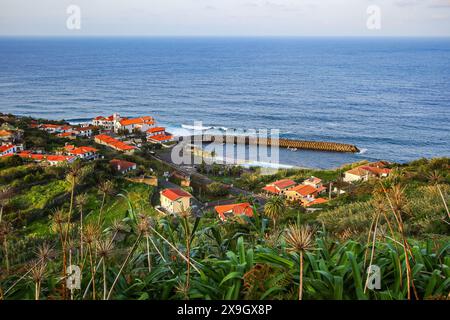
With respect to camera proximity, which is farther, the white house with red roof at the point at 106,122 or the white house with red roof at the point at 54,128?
the white house with red roof at the point at 106,122

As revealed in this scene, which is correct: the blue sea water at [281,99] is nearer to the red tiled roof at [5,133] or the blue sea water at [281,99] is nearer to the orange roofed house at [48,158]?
the orange roofed house at [48,158]

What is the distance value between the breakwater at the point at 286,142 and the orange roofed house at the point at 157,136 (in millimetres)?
2707

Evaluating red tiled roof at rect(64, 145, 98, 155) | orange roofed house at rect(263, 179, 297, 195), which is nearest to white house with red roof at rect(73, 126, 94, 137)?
red tiled roof at rect(64, 145, 98, 155)

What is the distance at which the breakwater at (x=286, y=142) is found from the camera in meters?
38.0

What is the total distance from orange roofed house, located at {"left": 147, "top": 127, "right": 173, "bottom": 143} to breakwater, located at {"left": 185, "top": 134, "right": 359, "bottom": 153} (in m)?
2.71

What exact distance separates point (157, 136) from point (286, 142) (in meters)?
11.6

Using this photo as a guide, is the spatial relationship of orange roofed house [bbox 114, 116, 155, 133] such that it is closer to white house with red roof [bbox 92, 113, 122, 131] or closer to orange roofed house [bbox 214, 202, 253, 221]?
white house with red roof [bbox 92, 113, 122, 131]

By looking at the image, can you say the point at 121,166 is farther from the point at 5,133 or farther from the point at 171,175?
the point at 5,133

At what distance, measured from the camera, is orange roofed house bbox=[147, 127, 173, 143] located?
39.0m

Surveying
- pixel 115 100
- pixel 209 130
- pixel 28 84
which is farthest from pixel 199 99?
pixel 28 84

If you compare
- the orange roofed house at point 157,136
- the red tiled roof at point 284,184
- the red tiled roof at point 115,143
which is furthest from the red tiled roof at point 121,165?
the orange roofed house at point 157,136

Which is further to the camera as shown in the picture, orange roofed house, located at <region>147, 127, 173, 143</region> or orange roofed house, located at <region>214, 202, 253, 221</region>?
orange roofed house, located at <region>147, 127, 173, 143</region>

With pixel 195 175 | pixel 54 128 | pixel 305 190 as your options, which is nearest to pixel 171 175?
pixel 195 175

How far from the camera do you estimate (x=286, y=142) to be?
3956 centimetres
